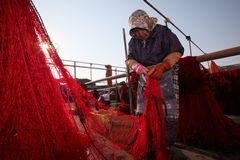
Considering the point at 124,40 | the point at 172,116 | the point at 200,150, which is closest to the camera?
the point at 172,116

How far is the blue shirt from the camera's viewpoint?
5.57 feet

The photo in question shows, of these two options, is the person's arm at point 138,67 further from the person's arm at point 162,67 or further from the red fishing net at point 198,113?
Result: the red fishing net at point 198,113

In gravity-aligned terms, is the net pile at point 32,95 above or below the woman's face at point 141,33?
below

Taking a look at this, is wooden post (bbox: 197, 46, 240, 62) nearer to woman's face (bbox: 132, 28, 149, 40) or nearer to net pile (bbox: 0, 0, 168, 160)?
woman's face (bbox: 132, 28, 149, 40)

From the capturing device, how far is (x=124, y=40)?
2668 millimetres

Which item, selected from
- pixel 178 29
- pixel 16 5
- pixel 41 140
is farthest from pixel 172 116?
pixel 178 29

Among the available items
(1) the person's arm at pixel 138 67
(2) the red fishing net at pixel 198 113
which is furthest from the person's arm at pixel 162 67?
(2) the red fishing net at pixel 198 113

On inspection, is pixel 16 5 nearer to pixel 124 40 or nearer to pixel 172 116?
pixel 172 116

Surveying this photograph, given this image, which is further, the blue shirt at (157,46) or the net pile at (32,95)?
the blue shirt at (157,46)

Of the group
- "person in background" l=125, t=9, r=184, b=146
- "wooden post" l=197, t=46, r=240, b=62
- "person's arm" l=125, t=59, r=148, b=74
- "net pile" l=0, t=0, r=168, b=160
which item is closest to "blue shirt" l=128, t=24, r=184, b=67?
"person in background" l=125, t=9, r=184, b=146

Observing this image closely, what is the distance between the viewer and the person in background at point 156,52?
166 centimetres

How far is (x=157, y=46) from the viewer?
1762 mm

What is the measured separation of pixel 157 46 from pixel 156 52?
6 centimetres

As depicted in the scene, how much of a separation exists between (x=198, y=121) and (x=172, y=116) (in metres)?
0.52
